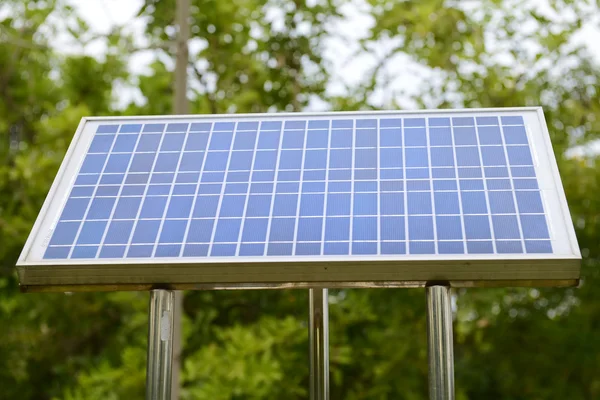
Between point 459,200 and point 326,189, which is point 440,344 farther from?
point 326,189

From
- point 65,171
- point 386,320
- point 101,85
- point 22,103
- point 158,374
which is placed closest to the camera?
point 158,374

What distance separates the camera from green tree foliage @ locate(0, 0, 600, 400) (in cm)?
871

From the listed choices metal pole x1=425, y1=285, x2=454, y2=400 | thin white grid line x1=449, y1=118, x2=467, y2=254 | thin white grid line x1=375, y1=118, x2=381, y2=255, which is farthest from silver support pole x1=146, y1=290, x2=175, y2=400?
thin white grid line x1=449, y1=118, x2=467, y2=254

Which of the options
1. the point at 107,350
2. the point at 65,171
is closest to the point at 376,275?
the point at 65,171

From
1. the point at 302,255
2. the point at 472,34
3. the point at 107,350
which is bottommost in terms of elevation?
the point at 107,350

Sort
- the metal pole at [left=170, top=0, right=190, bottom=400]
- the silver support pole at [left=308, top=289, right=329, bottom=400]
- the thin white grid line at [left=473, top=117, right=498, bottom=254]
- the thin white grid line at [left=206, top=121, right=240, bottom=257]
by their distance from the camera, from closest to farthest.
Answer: the thin white grid line at [left=473, top=117, right=498, bottom=254]
the thin white grid line at [left=206, top=121, right=240, bottom=257]
the silver support pole at [left=308, top=289, right=329, bottom=400]
the metal pole at [left=170, top=0, right=190, bottom=400]

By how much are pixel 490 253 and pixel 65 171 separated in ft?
6.04

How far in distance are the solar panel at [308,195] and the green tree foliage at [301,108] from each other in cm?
438

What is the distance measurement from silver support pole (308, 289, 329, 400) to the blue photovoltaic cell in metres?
0.74

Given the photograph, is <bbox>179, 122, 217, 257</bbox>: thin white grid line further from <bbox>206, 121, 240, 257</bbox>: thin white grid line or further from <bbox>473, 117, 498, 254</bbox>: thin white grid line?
<bbox>473, 117, 498, 254</bbox>: thin white grid line

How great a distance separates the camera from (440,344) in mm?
3242

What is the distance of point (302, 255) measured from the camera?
3111 millimetres

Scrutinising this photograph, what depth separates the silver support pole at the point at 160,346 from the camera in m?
3.33

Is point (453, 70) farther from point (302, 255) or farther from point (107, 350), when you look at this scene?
point (302, 255)
